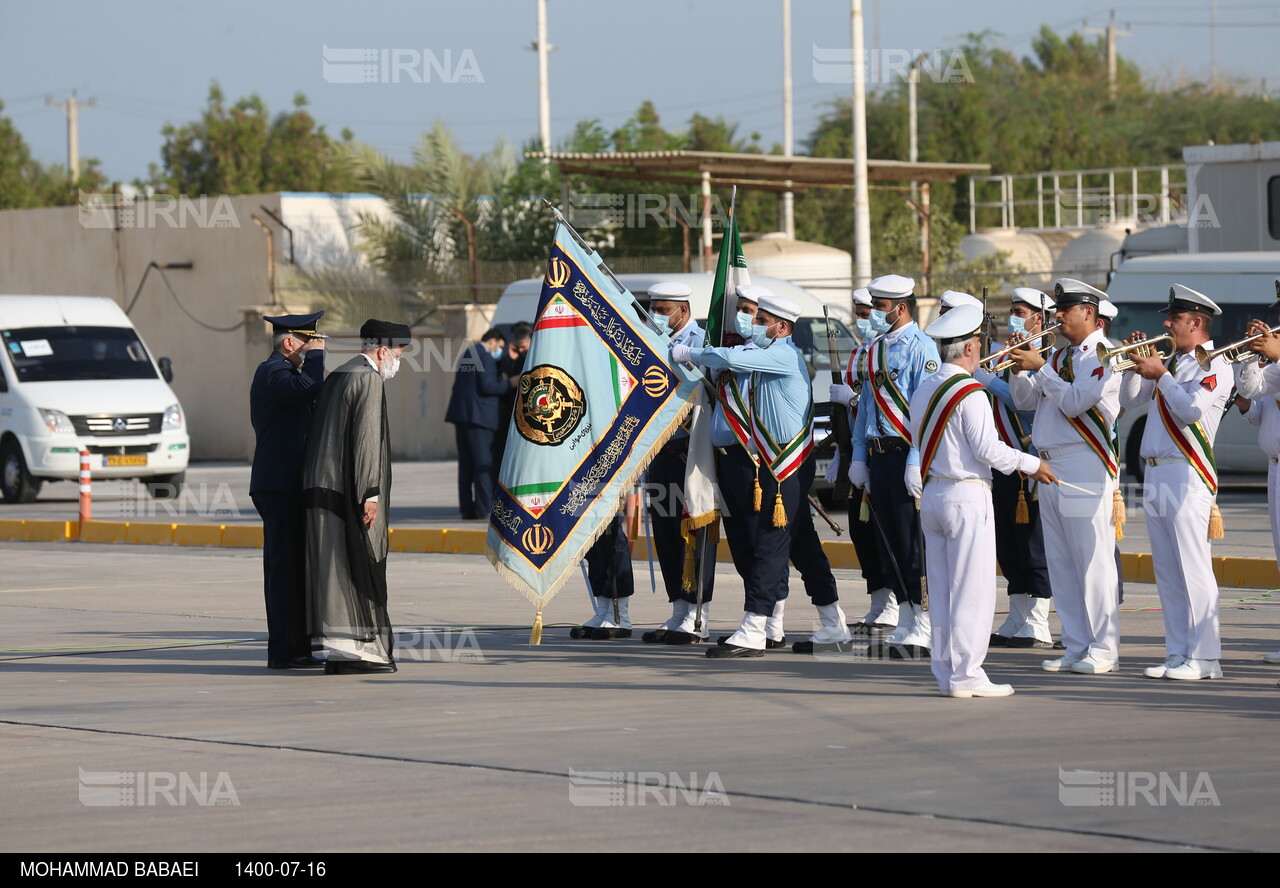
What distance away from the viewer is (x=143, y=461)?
2397cm

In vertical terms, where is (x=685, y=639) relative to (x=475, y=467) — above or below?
below

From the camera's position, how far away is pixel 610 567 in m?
11.2

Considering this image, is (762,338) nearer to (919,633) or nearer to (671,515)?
(671,515)

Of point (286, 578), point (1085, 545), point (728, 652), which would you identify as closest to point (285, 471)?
point (286, 578)

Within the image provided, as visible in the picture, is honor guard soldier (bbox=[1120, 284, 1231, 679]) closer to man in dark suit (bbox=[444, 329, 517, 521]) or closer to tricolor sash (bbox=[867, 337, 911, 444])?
tricolor sash (bbox=[867, 337, 911, 444])

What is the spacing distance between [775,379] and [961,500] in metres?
1.87

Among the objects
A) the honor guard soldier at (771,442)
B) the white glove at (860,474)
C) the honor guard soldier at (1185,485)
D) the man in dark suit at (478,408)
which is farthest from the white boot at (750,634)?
the man in dark suit at (478,408)

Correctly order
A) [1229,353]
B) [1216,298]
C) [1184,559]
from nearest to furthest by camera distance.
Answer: [1184,559] < [1229,353] < [1216,298]

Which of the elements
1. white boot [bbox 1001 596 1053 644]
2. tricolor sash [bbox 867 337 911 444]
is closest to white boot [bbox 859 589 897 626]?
white boot [bbox 1001 596 1053 644]

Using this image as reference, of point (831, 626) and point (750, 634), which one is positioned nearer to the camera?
point (750, 634)

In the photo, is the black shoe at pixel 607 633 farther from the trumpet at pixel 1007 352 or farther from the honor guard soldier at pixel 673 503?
the trumpet at pixel 1007 352

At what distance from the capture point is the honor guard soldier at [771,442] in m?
10.1

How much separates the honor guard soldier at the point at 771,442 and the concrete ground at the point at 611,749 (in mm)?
377

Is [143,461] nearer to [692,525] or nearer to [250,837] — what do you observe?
[692,525]
